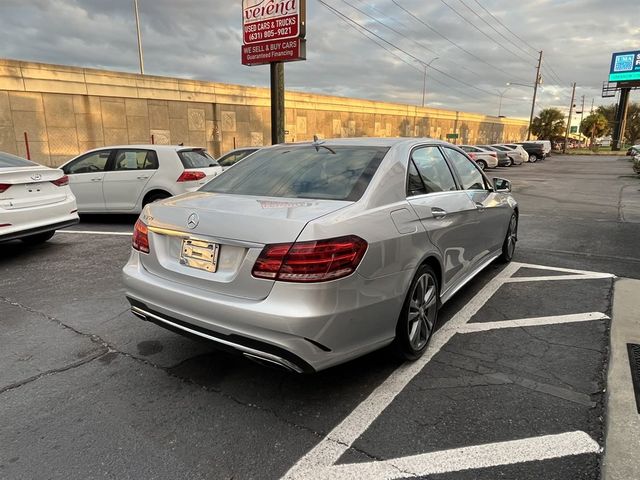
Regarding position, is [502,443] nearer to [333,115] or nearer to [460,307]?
[460,307]

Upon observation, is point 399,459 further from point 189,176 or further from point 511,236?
point 189,176

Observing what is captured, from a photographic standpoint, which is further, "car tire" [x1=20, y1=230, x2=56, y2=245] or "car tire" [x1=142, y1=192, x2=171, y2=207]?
"car tire" [x1=142, y1=192, x2=171, y2=207]

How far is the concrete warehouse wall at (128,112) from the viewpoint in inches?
733

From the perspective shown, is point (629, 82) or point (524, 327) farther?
point (629, 82)

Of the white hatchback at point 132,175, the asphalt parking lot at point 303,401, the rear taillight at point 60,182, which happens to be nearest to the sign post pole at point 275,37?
the white hatchback at point 132,175

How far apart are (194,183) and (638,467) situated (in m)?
7.59

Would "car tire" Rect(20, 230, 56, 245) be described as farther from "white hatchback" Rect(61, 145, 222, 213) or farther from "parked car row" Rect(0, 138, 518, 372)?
"parked car row" Rect(0, 138, 518, 372)

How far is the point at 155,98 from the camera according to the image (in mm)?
23156

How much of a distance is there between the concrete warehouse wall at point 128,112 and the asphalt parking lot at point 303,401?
1754 centimetres

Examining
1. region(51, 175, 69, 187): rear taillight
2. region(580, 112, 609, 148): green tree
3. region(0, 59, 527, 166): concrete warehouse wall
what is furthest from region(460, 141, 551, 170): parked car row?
region(580, 112, 609, 148): green tree

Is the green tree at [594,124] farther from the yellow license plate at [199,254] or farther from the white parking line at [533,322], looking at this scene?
the yellow license plate at [199,254]

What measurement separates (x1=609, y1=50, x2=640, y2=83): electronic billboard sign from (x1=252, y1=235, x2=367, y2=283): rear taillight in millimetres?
81195

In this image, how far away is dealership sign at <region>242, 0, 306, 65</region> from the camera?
12.1 metres

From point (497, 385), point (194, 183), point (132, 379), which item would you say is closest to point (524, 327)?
point (497, 385)
